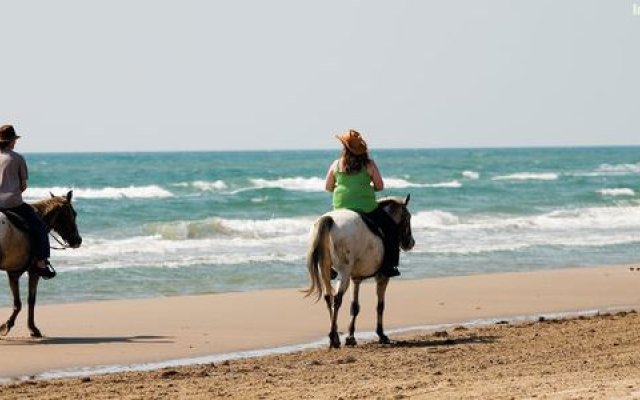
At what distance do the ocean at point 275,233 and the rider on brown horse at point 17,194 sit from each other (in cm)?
384

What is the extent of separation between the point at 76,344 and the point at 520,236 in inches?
723

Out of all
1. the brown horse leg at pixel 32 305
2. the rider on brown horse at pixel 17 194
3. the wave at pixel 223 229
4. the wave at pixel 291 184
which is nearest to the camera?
the rider on brown horse at pixel 17 194

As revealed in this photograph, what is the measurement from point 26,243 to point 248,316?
2.87 metres

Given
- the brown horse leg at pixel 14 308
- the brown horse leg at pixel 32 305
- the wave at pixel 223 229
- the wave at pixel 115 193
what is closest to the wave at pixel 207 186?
the wave at pixel 115 193

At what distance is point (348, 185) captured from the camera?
12266 millimetres

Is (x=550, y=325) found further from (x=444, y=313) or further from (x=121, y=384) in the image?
(x=121, y=384)

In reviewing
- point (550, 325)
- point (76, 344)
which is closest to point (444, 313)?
point (550, 325)

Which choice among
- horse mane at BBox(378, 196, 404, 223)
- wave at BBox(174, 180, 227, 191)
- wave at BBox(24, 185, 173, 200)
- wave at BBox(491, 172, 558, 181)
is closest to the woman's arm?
horse mane at BBox(378, 196, 404, 223)

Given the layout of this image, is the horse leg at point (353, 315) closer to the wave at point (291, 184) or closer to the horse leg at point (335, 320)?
the horse leg at point (335, 320)

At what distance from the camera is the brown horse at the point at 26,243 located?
12.8 meters

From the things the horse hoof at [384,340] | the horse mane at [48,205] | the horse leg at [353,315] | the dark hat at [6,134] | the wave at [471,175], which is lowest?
the wave at [471,175]

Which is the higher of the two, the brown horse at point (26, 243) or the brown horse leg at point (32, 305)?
the brown horse at point (26, 243)

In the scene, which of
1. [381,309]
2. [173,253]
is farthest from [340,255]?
[173,253]

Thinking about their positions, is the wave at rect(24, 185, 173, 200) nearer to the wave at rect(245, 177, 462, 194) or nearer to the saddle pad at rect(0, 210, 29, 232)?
the wave at rect(245, 177, 462, 194)
